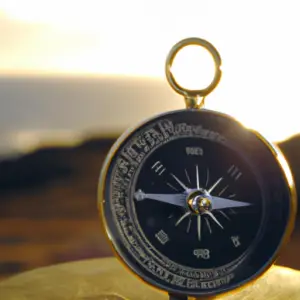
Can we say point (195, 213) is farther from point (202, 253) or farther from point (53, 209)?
point (53, 209)

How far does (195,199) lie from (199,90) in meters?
0.27

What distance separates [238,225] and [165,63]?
440 mm

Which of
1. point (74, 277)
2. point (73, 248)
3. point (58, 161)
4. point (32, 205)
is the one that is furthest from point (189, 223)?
point (58, 161)

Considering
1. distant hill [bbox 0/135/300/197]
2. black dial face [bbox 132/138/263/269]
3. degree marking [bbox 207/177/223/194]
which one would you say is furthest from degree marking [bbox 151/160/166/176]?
distant hill [bbox 0/135/300/197]

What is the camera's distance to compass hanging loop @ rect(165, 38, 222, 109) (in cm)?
172

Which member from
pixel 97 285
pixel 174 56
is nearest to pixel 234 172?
pixel 174 56

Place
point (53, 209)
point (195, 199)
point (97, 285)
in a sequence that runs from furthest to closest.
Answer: point (53, 209), point (97, 285), point (195, 199)

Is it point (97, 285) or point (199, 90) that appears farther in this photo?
point (97, 285)

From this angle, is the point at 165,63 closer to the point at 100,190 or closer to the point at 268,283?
the point at 100,190

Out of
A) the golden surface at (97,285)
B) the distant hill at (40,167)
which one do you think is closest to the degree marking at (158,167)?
the golden surface at (97,285)

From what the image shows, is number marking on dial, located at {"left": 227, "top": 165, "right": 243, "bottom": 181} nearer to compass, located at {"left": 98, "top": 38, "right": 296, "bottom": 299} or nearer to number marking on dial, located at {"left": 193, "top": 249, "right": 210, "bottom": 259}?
compass, located at {"left": 98, "top": 38, "right": 296, "bottom": 299}

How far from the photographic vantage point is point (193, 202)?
5.52 ft

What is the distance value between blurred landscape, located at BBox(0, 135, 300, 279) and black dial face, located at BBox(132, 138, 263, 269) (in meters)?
2.74

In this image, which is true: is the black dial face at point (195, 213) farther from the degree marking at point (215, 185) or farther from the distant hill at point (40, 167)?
the distant hill at point (40, 167)
